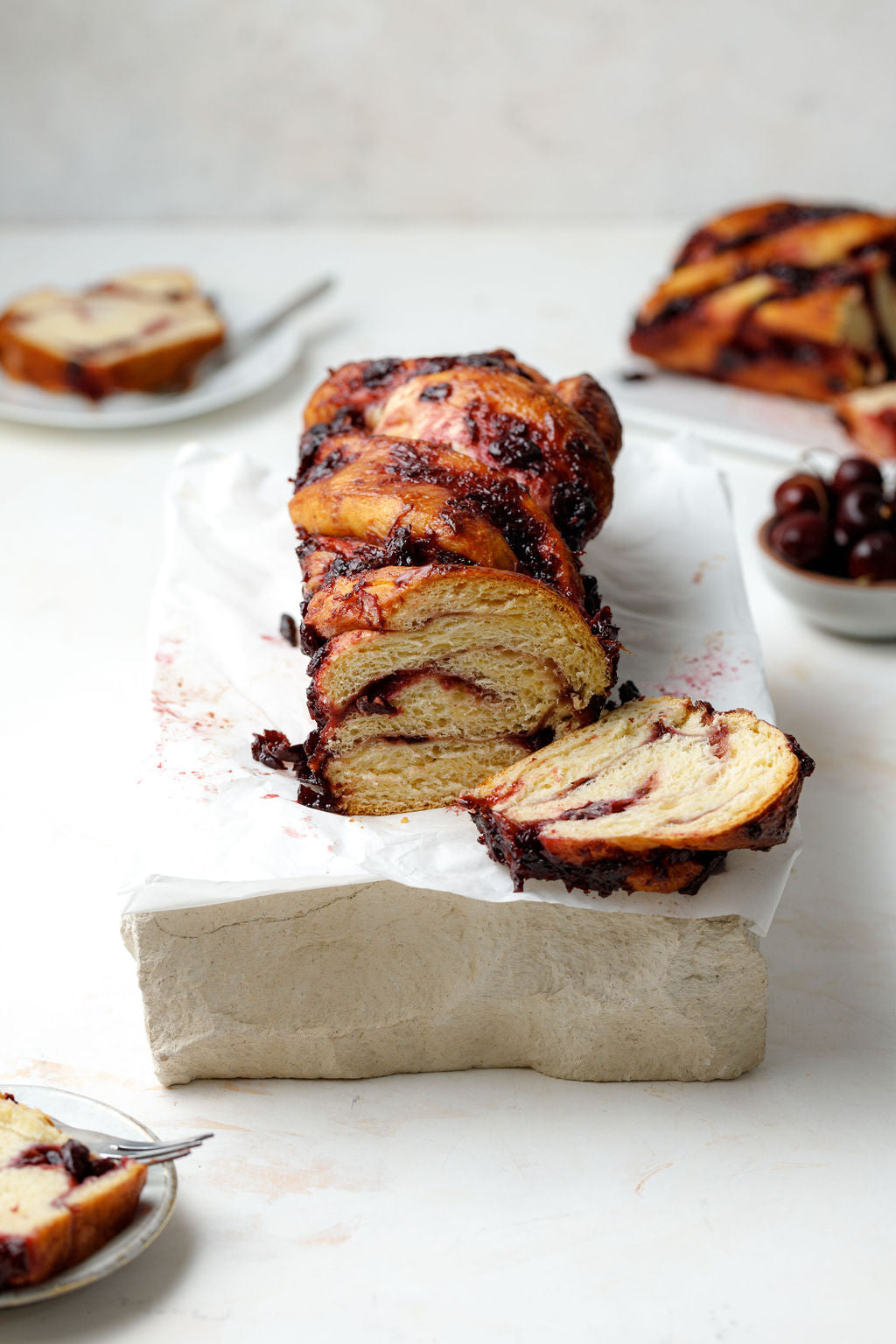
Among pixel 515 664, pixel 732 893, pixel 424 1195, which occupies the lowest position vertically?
pixel 424 1195

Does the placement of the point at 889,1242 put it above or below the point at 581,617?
below

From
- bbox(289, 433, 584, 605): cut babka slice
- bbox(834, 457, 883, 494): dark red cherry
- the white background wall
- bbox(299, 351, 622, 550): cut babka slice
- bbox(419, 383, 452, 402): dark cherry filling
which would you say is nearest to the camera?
bbox(289, 433, 584, 605): cut babka slice

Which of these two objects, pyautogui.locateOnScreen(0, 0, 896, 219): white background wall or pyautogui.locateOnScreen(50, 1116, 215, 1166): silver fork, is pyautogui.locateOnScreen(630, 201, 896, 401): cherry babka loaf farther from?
pyautogui.locateOnScreen(50, 1116, 215, 1166): silver fork

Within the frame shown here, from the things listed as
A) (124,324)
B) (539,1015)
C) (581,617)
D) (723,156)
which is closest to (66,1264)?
(539,1015)

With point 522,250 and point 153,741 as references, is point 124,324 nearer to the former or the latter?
point 522,250

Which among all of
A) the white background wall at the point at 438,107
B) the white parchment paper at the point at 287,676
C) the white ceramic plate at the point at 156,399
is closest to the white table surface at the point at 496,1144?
the white parchment paper at the point at 287,676

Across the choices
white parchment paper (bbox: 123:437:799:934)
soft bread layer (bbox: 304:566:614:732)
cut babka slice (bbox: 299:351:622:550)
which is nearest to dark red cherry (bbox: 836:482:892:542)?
white parchment paper (bbox: 123:437:799:934)

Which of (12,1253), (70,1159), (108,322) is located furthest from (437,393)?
(108,322)
